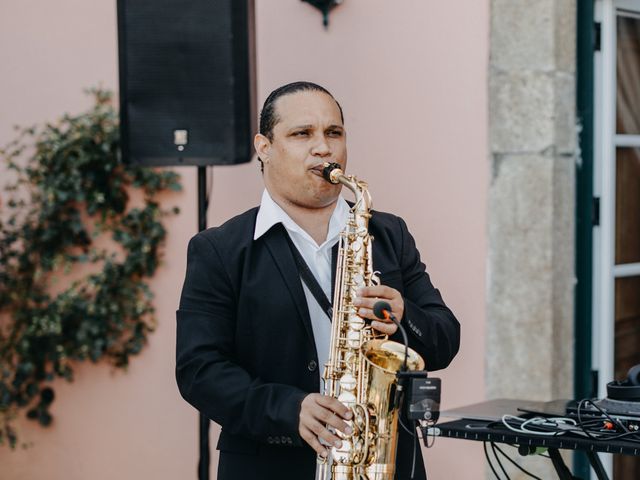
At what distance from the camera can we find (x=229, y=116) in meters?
3.88

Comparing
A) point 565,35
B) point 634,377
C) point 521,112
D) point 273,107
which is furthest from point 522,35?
point 273,107

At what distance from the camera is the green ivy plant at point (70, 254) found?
486 cm

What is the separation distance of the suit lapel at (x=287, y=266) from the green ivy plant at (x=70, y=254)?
2351 millimetres

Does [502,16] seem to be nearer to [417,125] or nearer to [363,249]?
[417,125]

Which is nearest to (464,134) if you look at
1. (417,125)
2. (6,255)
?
(417,125)

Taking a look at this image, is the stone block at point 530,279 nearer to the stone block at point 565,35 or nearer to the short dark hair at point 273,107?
the stone block at point 565,35

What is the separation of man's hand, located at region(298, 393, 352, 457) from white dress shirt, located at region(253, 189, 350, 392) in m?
0.19

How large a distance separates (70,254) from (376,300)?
2.86m

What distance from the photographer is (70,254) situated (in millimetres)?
4910

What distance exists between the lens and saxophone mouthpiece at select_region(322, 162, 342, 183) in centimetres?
247

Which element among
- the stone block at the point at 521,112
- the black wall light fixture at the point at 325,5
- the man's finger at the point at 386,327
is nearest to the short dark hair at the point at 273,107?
the man's finger at the point at 386,327

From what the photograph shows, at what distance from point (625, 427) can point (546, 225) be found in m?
1.85

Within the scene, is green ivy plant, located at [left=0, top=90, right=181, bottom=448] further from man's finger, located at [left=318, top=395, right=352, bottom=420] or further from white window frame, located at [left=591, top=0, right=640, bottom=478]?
man's finger, located at [left=318, top=395, right=352, bottom=420]

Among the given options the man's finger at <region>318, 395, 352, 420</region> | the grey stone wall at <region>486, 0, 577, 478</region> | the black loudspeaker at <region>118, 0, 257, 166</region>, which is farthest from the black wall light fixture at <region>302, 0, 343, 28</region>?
the man's finger at <region>318, 395, 352, 420</region>
